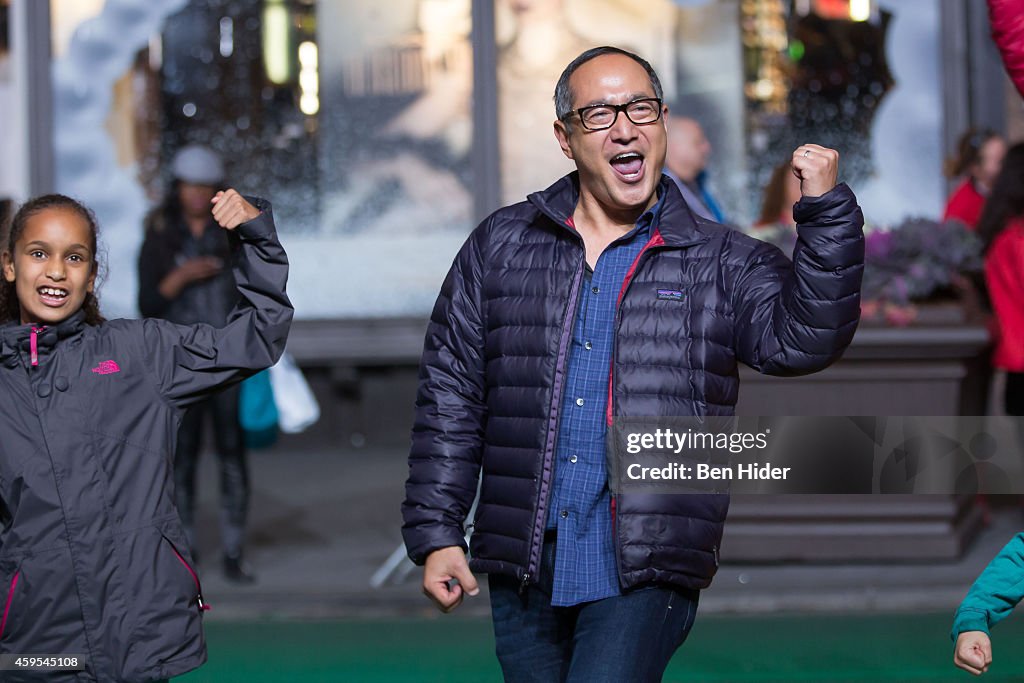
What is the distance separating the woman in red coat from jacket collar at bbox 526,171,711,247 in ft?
14.5

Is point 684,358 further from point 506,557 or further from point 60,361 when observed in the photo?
point 60,361

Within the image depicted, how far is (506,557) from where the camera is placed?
3361mm

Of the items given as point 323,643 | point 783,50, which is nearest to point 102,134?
point 783,50

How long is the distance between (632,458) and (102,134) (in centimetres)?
937

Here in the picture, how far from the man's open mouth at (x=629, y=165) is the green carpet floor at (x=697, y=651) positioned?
2968mm

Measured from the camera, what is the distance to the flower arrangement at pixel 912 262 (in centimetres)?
753

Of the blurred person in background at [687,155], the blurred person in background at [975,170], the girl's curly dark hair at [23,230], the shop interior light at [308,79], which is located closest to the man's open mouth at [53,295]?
the girl's curly dark hair at [23,230]

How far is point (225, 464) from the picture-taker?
7.63m

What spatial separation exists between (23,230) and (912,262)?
499cm

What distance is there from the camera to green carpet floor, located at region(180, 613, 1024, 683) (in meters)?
5.93

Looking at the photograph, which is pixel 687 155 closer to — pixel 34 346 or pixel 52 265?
pixel 52 265

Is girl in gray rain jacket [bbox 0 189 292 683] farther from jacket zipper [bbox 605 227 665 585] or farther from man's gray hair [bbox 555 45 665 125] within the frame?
jacket zipper [bbox 605 227 665 585]

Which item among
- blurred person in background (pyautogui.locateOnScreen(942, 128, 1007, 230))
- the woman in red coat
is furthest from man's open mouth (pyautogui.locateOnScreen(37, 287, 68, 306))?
blurred person in background (pyautogui.locateOnScreen(942, 128, 1007, 230))

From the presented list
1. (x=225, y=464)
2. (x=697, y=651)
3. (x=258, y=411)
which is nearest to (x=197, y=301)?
(x=258, y=411)
